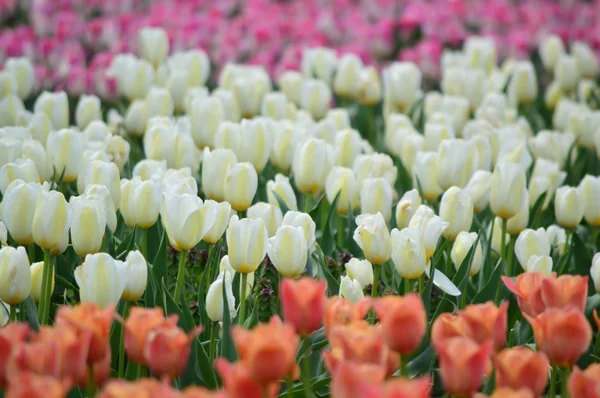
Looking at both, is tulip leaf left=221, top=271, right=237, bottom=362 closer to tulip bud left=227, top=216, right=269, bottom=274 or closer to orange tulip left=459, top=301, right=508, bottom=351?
tulip bud left=227, top=216, right=269, bottom=274

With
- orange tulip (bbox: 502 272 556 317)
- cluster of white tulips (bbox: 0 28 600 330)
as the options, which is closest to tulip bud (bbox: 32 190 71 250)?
cluster of white tulips (bbox: 0 28 600 330)

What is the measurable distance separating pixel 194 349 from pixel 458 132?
2.17 meters

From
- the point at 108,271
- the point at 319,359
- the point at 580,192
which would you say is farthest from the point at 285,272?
the point at 580,192

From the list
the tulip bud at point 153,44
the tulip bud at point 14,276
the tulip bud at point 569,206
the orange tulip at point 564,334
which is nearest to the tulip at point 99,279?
the tulip bud at point 14,276

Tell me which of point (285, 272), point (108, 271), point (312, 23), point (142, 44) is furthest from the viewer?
point (312, 23)

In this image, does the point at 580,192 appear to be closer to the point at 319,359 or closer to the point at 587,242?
the point at 587,242

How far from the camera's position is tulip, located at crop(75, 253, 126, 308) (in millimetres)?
1664

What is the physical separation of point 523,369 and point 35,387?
71cm

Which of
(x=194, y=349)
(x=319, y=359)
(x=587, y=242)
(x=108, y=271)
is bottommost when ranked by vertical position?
(x=587, y=242)

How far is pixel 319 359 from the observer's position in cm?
187

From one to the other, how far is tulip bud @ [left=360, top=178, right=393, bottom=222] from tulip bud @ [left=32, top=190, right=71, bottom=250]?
0.85 metres

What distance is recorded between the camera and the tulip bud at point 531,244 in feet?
7.20

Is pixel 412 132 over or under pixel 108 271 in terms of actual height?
under

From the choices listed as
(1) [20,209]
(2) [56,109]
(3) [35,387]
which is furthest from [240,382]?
(2) [56,109]
